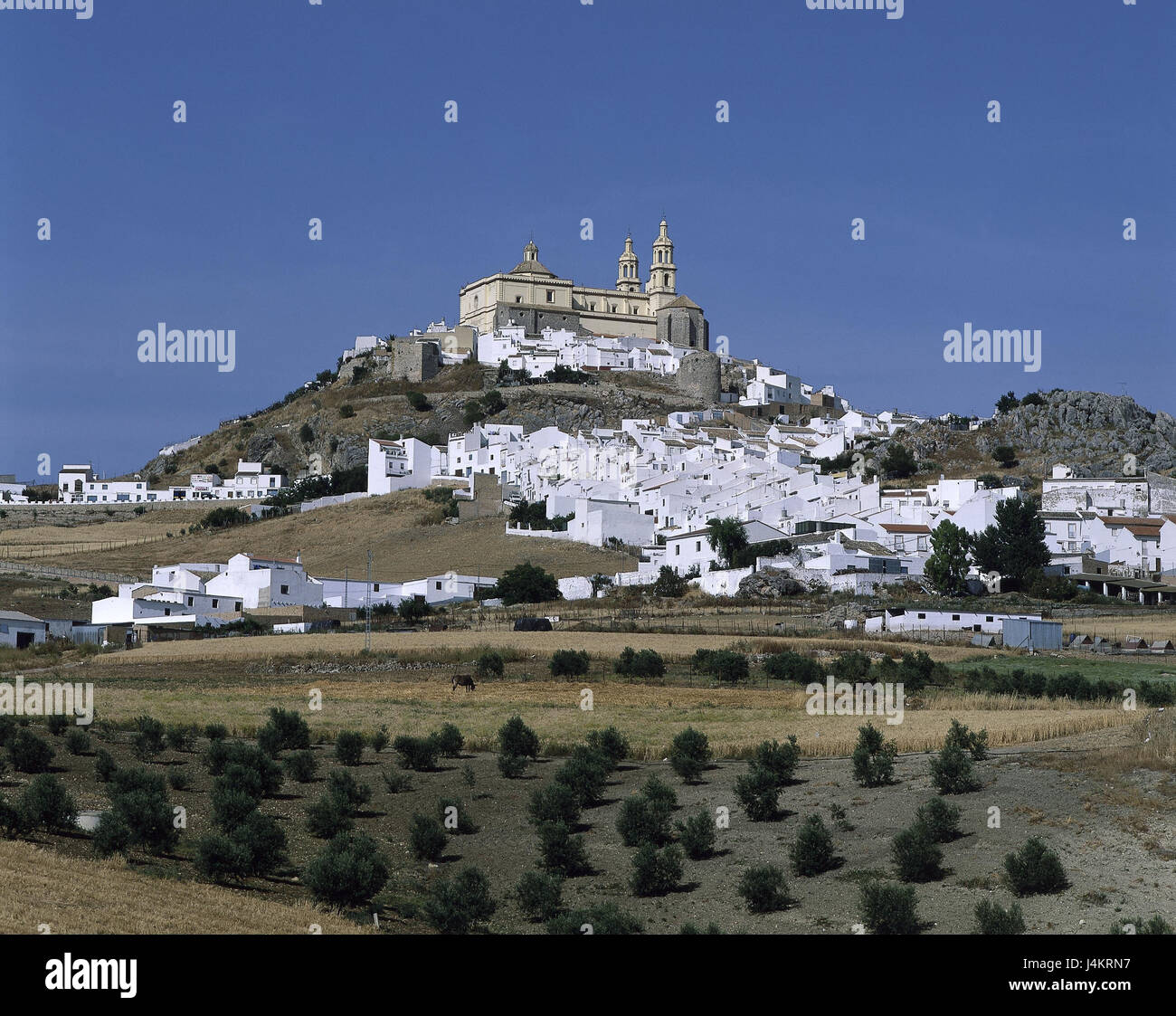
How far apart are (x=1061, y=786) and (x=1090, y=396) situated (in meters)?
84.1

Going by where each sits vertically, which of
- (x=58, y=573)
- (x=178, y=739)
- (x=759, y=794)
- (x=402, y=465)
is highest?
(x=402, y=465)

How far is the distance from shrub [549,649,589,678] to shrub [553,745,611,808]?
1571 centimetres

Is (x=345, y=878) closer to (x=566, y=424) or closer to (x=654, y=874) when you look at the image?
(x=654, y=874)

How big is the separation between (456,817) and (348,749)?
5.06 meters

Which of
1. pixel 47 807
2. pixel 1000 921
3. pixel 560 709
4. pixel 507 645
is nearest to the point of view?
pixel 1000 921

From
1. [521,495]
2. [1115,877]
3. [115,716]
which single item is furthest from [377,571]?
[1115,877]

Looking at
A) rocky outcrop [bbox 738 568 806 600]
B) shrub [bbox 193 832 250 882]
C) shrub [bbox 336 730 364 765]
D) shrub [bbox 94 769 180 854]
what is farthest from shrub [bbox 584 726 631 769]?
rocky outcrop [bbox 738 568 806 600]

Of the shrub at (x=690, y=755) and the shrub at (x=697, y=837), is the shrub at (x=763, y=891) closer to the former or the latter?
the shrub at (x=697, y=837)

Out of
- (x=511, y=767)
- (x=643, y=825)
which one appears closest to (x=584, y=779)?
(x=511, y=767)

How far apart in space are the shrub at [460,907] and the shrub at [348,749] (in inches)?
401

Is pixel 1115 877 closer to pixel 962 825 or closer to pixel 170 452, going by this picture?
pixel 962 825

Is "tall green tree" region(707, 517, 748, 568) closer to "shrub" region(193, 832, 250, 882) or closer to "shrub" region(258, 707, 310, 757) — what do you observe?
"shrub" region(258, 707, 310, 757)

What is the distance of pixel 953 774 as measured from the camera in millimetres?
22828

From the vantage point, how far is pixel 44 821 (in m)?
20.3
